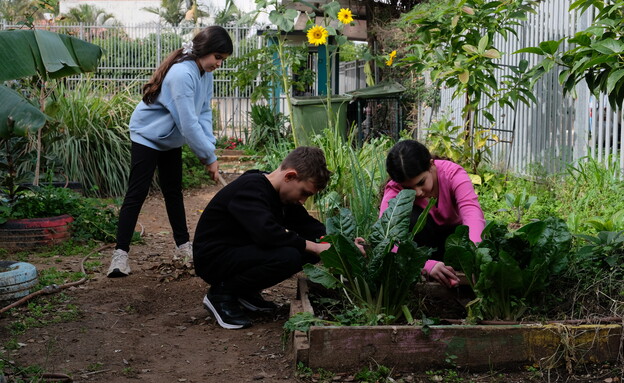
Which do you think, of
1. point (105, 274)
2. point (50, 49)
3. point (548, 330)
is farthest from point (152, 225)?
point (548, 330)

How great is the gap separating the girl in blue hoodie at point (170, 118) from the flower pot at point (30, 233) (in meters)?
1.21

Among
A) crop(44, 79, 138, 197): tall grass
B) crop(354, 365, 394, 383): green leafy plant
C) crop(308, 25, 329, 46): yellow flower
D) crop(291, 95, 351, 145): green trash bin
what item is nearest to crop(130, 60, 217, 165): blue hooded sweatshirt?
crop(354, 365, 394, 383): green leafy plant

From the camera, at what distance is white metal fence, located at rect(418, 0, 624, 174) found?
290 inches

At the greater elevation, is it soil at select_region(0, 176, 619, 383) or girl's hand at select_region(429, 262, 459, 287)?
girl's hand at select_region(429, 262, 459, 287)

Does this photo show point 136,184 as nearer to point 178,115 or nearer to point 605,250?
point 178,115

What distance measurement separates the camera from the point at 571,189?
278 inches

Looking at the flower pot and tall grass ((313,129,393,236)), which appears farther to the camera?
the flower pot

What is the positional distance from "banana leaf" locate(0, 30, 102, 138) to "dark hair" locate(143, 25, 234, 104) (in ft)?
1.93

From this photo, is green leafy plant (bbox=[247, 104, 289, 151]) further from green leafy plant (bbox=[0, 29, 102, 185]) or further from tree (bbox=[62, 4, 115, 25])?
tree (bbox=[62, 4, 115, 25])

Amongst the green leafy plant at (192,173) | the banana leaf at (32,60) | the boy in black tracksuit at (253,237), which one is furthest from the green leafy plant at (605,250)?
the green leafy plant at (192,173)

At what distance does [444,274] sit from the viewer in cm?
367

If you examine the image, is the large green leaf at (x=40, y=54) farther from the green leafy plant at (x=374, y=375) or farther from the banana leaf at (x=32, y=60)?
the green leafy plant at (x=374, y=375)

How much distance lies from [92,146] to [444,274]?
6743mm

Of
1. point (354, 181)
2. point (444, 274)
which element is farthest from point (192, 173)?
point (444, 274)
